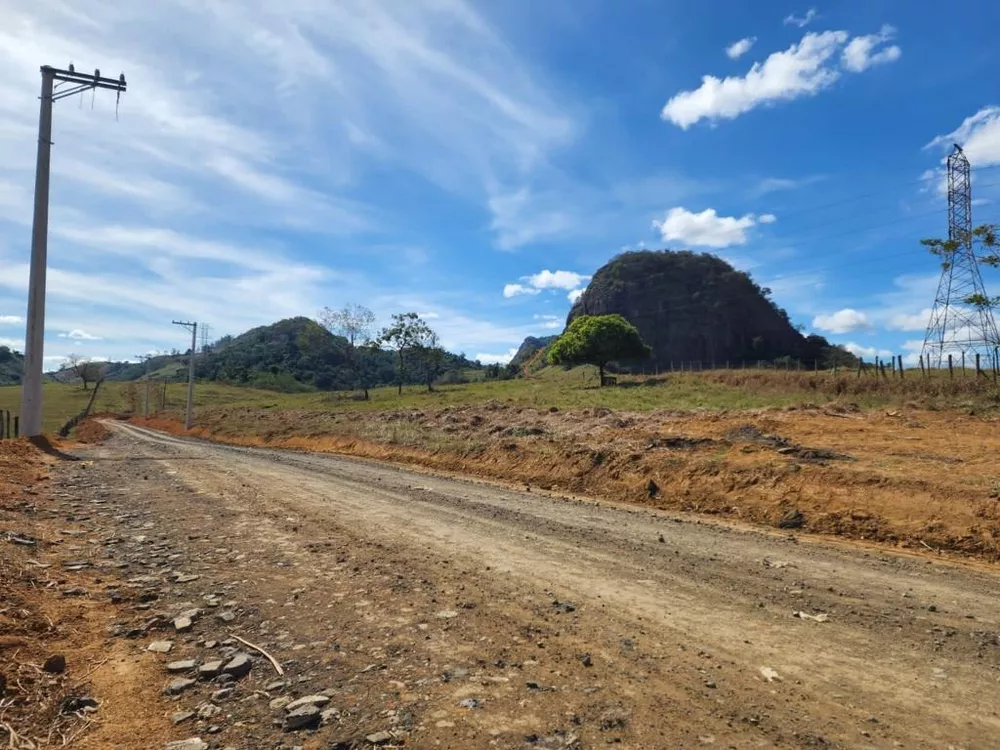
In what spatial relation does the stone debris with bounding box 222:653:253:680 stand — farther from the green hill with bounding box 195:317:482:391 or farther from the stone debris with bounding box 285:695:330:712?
the green hill with bounding box 195:317:482:391

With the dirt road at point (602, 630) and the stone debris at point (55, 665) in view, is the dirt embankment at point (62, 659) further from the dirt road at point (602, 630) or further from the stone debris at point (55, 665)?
the dirt road at point (602, 630)

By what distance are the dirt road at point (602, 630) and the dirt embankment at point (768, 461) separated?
1690 millimetres

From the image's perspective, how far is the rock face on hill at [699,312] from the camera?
137 metres

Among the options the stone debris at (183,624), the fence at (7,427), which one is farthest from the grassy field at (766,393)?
the stone debris at (183,624)

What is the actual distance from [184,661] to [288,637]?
0.79m

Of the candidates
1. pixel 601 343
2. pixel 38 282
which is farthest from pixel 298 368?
pixel 38 282

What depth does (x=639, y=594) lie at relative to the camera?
20.7ft

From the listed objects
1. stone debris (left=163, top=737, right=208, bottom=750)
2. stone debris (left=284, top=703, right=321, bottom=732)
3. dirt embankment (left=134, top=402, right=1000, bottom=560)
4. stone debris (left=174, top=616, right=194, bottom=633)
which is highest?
dirt embankment (left=134, top=402, right=1000, bottom=560)

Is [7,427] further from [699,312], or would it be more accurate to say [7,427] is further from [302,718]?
[699,312]

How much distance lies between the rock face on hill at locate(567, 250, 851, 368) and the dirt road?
131 m

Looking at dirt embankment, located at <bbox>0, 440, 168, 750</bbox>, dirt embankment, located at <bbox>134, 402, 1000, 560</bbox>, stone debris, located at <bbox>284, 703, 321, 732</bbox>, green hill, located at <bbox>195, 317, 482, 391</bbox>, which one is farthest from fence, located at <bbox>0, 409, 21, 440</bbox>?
green hill, located at <bbox>195, 317, 482, 391</bbox>

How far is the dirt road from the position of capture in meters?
3.71

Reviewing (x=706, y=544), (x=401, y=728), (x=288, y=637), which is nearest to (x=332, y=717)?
(x=401, y=728)

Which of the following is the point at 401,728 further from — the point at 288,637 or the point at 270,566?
the point at 270,566
